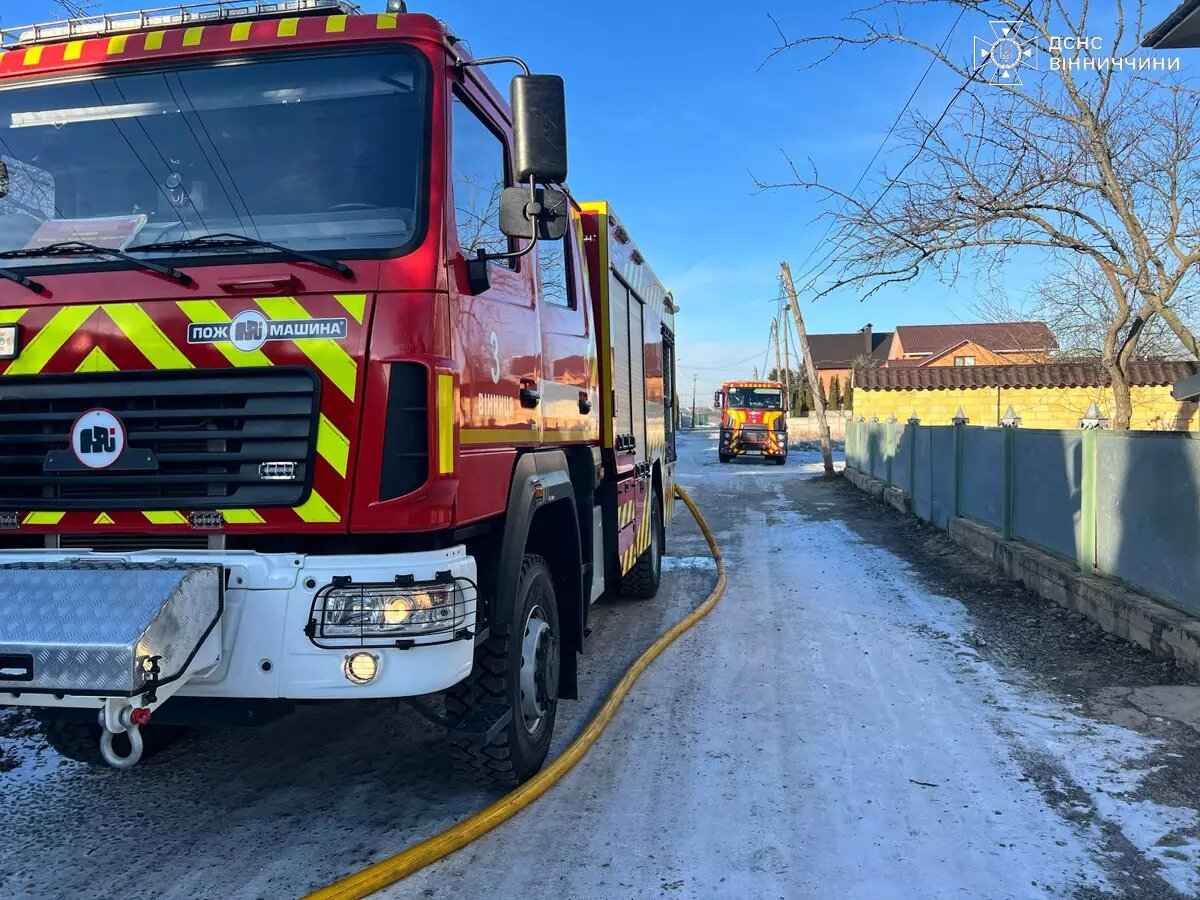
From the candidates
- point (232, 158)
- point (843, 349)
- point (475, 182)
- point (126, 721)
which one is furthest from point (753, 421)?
point (843, 349)

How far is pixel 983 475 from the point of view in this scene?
32.1ft

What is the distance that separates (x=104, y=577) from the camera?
2.68m

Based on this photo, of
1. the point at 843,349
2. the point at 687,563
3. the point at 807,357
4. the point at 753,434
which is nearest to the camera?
the point at 687,563

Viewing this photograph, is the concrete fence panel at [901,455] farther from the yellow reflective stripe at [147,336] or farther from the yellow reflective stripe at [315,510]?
the yellow reflective stripe at [147,336]

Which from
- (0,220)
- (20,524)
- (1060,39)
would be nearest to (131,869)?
(20,524)

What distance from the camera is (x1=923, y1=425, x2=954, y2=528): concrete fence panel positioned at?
36.6 ft

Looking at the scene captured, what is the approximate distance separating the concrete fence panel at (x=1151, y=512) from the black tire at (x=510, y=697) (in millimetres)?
4178

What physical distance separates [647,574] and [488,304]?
4.69 meters

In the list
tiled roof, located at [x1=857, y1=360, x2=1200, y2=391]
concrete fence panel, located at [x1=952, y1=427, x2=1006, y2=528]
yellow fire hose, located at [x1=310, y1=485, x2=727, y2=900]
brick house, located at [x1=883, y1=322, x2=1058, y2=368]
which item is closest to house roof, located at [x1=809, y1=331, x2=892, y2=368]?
brick house, located at [x1=883, y1=322, x2=1058, y2=368]

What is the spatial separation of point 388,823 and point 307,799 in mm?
465

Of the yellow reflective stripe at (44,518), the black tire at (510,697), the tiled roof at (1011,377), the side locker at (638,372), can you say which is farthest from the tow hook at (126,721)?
the tiled roof at (1011,377)

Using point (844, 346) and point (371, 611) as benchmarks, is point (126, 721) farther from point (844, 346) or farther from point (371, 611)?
point (844, 346)

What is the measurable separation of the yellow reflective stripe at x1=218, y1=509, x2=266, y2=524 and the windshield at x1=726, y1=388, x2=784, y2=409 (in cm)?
2972

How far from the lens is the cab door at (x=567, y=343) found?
429cm
